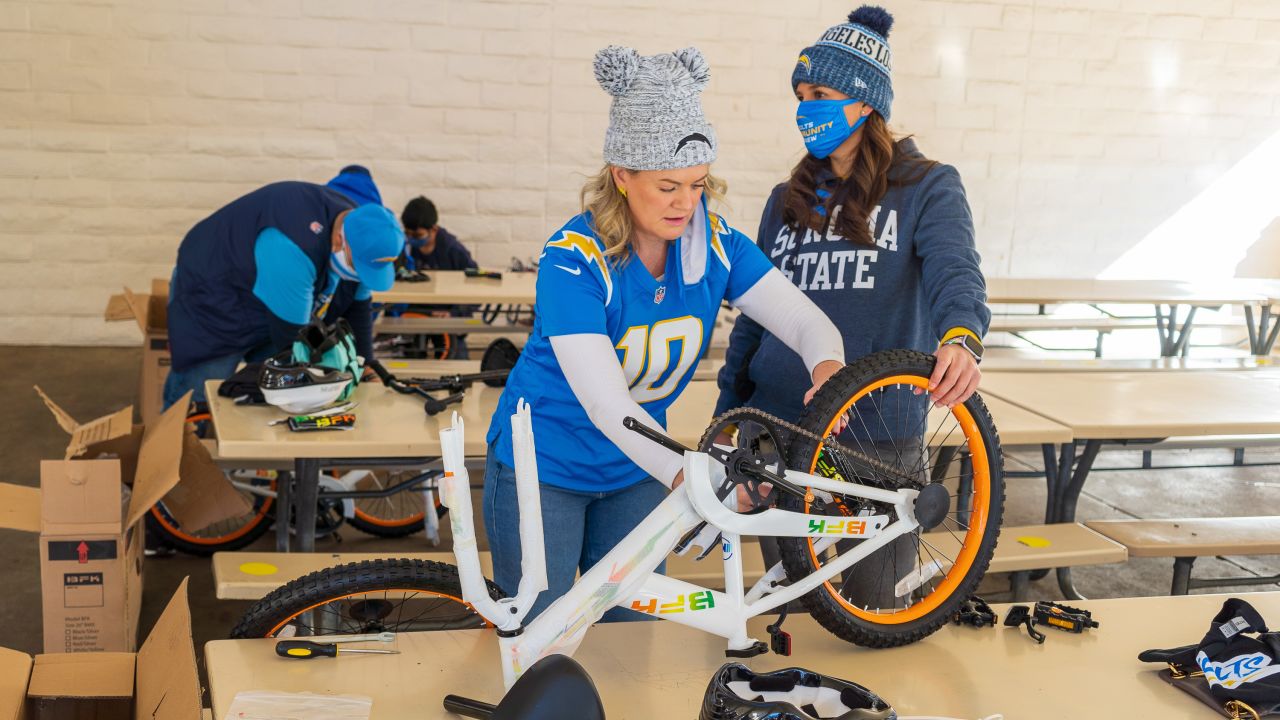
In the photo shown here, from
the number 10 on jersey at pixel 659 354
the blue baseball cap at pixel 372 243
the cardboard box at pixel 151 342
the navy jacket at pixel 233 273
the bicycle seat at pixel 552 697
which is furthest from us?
the cardboard box at pixel 151 342

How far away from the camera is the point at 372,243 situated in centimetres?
318

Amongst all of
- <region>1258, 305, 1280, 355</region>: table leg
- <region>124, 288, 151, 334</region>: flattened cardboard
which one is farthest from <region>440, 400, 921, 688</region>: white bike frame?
<region>1258, 305, 1280, 355</region>: table leg

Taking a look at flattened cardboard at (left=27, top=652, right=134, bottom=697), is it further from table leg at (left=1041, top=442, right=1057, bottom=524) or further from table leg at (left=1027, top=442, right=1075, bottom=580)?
table leg at (left=1041, top=442, right=1057, bottom=524)

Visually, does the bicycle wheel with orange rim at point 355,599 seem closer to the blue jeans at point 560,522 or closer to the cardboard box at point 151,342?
the blue jeans at point 560,522

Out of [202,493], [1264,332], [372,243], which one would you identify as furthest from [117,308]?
[1264,332]

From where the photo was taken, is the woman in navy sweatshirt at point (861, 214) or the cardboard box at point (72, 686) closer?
the cardboard box at point (72, 686)

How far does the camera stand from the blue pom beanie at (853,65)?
1.83 metres

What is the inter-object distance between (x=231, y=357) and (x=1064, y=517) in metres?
2.61

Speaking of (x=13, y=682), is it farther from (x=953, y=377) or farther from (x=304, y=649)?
(x=953, y=377)

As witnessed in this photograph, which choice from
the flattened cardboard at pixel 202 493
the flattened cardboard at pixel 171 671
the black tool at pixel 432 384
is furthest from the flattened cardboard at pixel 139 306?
the flattened cardboard at pixel 171 671

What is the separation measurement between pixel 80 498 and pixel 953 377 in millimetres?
1830

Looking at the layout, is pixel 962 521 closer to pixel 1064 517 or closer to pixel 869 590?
pixel 869 590

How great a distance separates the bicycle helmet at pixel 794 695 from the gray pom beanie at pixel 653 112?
68 cm

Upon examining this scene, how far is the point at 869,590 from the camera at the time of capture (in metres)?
1.84
